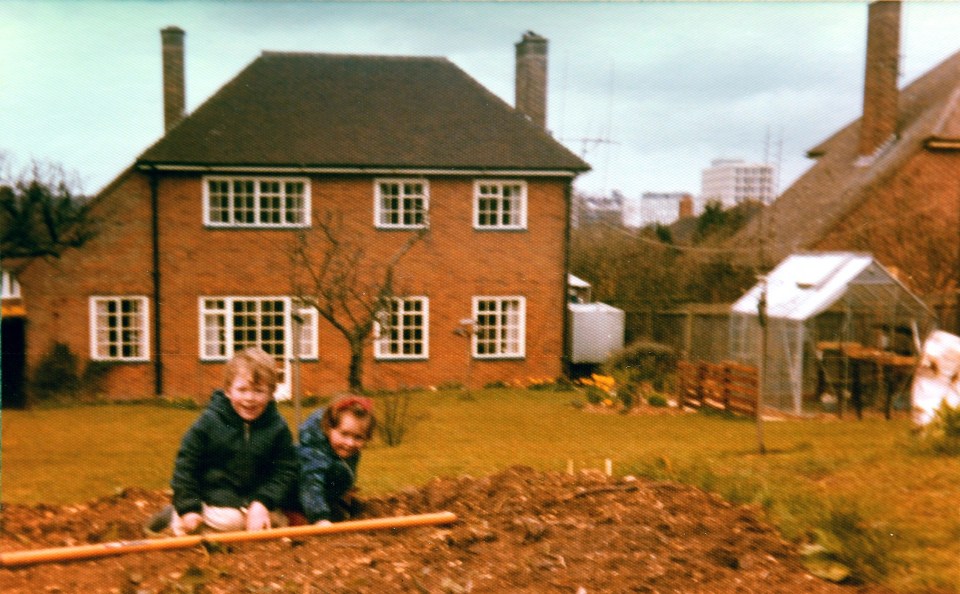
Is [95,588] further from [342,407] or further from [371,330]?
[371,330]

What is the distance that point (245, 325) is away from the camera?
8.90 metres

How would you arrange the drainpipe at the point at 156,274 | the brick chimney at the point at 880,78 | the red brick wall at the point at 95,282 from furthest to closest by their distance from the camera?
the brick chimney at the point at 880,78
the drainpipe at the point at 156,274
the red brick wall at the point at 95,282

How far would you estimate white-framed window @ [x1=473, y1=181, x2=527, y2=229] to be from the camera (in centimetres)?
1005

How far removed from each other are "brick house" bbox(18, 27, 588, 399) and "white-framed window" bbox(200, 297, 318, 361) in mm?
22

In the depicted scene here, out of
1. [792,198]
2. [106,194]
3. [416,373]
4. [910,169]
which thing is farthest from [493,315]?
[792,198]

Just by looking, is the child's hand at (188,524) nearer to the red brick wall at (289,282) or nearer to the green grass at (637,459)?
Result: the green grass at (637,459)

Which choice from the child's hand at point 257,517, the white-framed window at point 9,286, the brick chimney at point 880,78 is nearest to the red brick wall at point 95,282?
the white-framed window at point 9,286

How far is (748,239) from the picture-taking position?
17641 millimetres

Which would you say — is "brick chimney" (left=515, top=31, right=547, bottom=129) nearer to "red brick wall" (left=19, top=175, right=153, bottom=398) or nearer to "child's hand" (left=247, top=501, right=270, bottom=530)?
"red brick wall" (left=19, top=175, right=153, bottom=398)

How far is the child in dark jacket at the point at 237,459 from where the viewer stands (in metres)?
4.96

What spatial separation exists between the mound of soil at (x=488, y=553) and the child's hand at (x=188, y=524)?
30 cm

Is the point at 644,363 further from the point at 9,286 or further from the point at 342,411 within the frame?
the point at 9,286

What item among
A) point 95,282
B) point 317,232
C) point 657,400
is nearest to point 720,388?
point 657,400

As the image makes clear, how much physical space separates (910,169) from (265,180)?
38.2 ft
